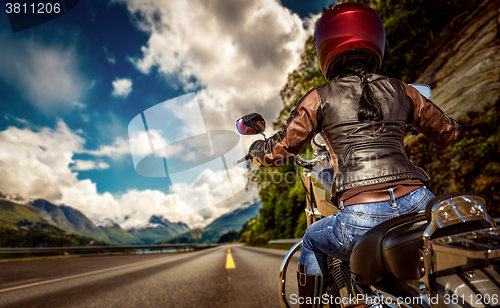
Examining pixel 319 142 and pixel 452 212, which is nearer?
pixel 452 212

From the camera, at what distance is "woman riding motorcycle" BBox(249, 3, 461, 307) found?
4.81 ft

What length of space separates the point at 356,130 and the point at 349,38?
0.72 meters

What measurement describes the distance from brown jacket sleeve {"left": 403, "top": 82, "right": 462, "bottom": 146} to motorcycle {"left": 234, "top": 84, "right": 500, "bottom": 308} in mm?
906

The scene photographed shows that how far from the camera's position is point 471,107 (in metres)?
→ 8.70

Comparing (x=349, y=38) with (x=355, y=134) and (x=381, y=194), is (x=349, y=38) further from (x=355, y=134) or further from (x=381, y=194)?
(x=381, y=194)

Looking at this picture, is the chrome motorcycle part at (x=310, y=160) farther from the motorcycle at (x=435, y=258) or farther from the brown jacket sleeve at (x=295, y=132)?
the motorcycle at (x=435, y=258)

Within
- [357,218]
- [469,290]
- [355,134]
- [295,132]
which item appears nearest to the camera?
[469,290]

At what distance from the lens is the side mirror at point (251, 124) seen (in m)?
2.05

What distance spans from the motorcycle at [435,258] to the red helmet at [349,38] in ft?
3.79

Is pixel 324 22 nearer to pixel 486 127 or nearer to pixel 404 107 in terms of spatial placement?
pixel 404 107

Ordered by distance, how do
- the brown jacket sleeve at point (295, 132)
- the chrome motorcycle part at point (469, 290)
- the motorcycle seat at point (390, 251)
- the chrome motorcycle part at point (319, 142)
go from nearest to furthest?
the chrome motorcycle part at point (469, 290), the motorcycle seat at point (390, 251), the brown jacket sleeve at point (295, 132), the chrome motorcycle part at point (319, 142)

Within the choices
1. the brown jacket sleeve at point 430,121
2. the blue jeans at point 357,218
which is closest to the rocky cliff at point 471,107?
the brown jacket sleeve at point 430,121

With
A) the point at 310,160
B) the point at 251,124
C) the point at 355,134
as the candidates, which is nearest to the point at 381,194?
the point at 355,134

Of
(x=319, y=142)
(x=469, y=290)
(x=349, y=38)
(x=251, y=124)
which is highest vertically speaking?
(x=349, y=38)
